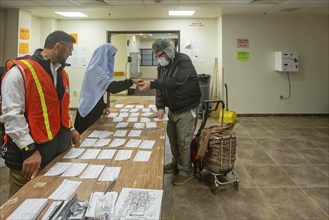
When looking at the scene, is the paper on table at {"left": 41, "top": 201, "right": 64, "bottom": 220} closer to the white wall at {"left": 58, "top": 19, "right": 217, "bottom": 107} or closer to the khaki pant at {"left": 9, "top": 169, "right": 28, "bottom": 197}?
the khaki pant at {"left": 9, "top": 169, "right": 28, "bottom": 197}

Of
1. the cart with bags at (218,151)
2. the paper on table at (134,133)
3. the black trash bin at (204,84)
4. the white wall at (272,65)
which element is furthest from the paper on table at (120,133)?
the white wall at (272,65)

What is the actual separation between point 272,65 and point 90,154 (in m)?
5.66

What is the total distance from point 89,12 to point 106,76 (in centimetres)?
416

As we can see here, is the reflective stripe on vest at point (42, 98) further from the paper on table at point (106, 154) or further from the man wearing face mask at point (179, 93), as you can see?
the man wearing face mask at point (179, 93)

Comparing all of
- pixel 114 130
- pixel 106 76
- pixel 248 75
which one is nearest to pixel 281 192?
pixel 114 130

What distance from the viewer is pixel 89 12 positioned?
5.79 metres

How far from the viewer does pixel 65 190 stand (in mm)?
1218


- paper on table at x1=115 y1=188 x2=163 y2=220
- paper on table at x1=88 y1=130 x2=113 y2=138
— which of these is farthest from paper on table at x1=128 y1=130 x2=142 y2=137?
paper on table at x1=115 y1=188 x2=163 y2=220

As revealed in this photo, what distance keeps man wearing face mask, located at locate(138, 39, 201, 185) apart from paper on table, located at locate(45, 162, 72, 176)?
1.27 metres

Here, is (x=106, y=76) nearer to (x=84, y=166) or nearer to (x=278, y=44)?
(x=84, y=166)

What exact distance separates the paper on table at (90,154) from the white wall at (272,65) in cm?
498

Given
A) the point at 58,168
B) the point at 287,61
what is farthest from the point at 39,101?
the point at 287,61

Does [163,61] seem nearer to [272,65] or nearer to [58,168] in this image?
Result: [58,168]

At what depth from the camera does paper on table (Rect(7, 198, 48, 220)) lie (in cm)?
100
